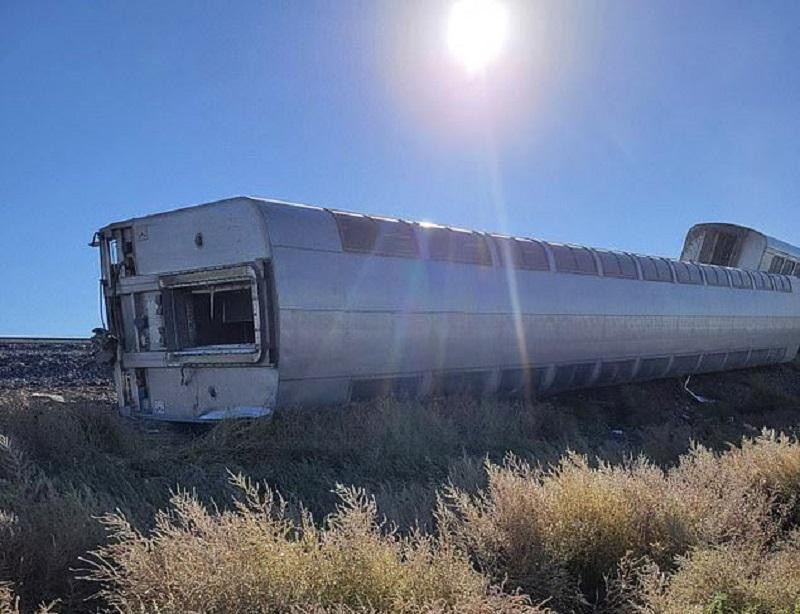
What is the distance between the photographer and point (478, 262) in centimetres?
1168

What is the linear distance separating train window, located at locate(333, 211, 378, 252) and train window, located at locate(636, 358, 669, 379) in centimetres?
904

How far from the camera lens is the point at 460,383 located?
1118cm

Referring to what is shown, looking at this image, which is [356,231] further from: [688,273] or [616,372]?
[688,273]

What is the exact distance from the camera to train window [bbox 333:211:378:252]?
970cm

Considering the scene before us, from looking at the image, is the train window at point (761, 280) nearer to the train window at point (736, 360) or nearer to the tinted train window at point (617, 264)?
the train window at point (736, 360)

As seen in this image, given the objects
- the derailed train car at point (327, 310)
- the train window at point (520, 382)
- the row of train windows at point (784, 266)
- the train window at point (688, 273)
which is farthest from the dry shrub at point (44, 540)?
the row of train windows at point (784, 266)

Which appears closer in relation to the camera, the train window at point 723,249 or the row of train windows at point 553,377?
the row of train windows at point 553,377

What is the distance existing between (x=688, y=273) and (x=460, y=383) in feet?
34.2

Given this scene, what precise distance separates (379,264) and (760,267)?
20.2 metres

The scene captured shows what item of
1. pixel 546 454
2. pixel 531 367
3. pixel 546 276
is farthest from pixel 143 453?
pixel 546 276

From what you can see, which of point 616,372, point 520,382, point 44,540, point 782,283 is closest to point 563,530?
point 44,540

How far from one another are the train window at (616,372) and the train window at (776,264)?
13.3 metres

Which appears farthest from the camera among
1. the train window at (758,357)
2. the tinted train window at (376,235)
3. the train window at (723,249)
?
the train window at (723,249)

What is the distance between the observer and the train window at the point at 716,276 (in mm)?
19594
